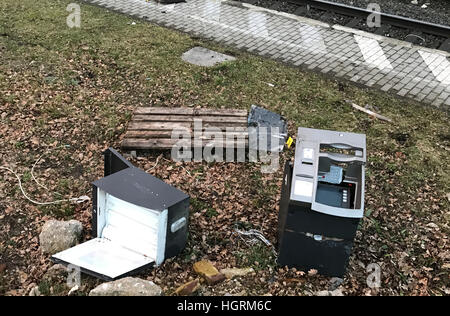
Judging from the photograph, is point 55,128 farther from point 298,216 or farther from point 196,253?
point 298,216

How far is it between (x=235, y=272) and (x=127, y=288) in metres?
1.22

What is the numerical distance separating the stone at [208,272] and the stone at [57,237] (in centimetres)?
144

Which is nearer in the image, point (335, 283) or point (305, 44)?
point (335, 283)

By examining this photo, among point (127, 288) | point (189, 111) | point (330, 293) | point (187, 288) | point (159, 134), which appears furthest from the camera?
point (189, 111)

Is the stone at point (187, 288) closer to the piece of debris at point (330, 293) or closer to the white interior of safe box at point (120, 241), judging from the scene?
the white interior of safe box at point (120, 241)

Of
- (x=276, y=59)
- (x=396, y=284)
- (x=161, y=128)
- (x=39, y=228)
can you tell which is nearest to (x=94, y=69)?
(x=161, y=128)

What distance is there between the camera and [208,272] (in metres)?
4.76

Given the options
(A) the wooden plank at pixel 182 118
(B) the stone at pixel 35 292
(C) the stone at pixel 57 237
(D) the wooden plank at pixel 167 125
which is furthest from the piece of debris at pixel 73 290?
(A) the wooden plank at pixel 182 118

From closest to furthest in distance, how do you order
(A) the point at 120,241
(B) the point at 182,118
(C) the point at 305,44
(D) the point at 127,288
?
(D) the point at 127,288, (A) the point at 120,241, (B) the point at 182,118, (C) the point at 305,44

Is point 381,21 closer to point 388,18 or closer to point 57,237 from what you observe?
point 388,18

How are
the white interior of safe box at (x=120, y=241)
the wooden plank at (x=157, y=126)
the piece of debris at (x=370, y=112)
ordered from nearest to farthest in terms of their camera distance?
1. the white interior of safe box at (x=120, y=241)
2. the wooden plank at (x=157, y=126)
3. the piece of debris at (x=370, y=112)

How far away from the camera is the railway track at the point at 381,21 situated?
9.89 m

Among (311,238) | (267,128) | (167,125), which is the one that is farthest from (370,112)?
(311,238)

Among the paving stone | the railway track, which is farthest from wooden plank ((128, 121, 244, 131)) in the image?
the railway track
